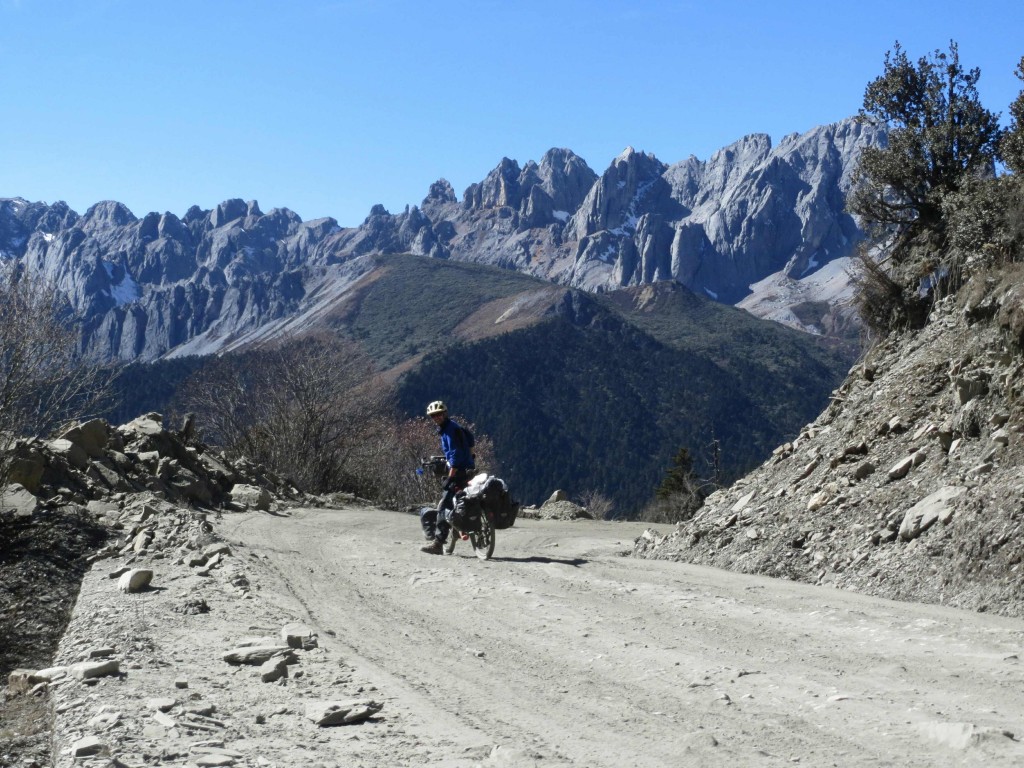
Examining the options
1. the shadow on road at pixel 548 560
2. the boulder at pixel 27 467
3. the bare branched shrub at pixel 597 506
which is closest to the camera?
the shadow on road at pixel 548 560

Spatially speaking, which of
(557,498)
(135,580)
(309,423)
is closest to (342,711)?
(135,580)

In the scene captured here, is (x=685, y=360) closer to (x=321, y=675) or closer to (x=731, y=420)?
(x=731, y=420)

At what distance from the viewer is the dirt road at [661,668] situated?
16.2ft

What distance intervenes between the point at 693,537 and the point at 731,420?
424 ft

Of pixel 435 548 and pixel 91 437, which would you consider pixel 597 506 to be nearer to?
pixel 91 437

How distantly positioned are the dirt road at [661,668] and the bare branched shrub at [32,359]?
5.10 m

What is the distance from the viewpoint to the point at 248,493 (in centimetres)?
2319

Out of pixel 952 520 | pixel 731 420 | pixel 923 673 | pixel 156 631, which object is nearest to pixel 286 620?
pixel 156 631

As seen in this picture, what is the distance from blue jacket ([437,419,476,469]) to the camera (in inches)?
530

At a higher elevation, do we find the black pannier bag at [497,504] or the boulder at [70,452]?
the boulder at [70,452]

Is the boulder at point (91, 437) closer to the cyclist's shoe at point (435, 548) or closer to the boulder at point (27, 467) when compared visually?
the boulder at point (27, 467)

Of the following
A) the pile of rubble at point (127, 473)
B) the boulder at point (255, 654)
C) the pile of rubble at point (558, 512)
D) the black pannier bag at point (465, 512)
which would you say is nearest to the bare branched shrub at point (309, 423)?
the pile of rubble at point (558, 512)

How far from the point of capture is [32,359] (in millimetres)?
13867

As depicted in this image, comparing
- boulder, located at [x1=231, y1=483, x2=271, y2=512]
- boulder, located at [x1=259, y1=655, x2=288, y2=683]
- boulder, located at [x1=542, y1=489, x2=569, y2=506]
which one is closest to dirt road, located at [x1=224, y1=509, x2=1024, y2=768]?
boulder, located at [x1=259, y1=655, x2=288, y2=683]
